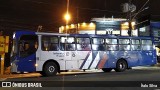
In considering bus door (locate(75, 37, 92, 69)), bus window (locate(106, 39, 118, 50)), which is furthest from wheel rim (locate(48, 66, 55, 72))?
bus window (locate(106, 39, 118, 50))

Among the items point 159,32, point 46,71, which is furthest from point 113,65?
point 159,32

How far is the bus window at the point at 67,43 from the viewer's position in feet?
69.4

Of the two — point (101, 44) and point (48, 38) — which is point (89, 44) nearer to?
point (101, 44)

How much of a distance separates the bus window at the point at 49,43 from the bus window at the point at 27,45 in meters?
0.57

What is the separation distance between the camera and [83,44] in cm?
2225

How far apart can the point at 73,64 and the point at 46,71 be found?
2218 millimetres

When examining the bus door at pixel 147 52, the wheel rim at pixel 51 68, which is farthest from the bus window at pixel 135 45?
the wheel rim at pixel 51 68

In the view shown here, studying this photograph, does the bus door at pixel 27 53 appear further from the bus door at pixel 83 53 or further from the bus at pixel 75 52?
the bus door at pixel 83 53

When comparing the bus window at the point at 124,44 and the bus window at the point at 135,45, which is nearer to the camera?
the bus window at the point at 124,44

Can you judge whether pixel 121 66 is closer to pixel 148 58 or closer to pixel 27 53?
pixel 148 58

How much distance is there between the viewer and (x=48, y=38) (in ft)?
67.1

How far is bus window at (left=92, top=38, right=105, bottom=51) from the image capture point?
75.2 ft

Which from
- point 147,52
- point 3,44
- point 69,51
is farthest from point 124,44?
point 3,44

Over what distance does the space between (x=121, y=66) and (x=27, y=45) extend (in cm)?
816
